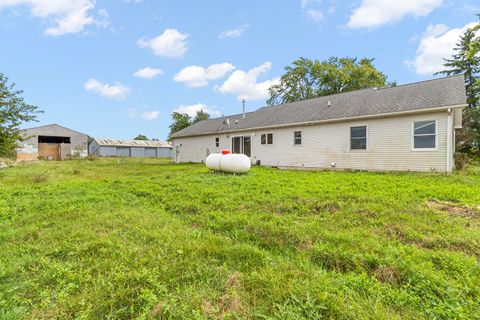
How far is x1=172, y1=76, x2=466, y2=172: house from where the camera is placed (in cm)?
896

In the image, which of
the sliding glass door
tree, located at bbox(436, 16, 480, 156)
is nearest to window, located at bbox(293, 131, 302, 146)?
the sliding glass door

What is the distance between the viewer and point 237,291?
2133 mm

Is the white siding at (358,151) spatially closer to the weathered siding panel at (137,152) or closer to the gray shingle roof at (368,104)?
the gray shingle roof at (368,104)

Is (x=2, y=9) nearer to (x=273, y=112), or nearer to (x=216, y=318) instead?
(x=216, y=318)

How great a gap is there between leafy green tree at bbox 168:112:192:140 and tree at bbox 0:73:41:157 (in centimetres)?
2200

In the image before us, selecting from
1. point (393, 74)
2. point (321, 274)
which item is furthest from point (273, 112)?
point (393, 74)

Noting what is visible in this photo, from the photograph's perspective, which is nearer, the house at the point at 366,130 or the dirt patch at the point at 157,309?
the dirt patch at the point at 157,309

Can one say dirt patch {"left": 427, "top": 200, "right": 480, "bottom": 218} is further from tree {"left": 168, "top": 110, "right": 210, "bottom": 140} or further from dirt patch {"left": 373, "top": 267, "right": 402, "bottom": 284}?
tree {"left": 168, "top": 110, "right": 210, "bottom": 140}

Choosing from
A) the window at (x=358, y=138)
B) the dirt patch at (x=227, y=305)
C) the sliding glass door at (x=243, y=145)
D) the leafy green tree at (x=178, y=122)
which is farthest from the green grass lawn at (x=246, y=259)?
the leafy green tree at (x=178, y=122)

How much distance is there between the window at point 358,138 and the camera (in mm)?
10719

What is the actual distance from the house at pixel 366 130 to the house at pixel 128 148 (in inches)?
1019

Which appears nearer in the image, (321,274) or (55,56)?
(321,274)

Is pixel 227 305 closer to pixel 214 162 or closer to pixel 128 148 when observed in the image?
pixel 214 162

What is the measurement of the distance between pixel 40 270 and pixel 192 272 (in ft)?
5.25
